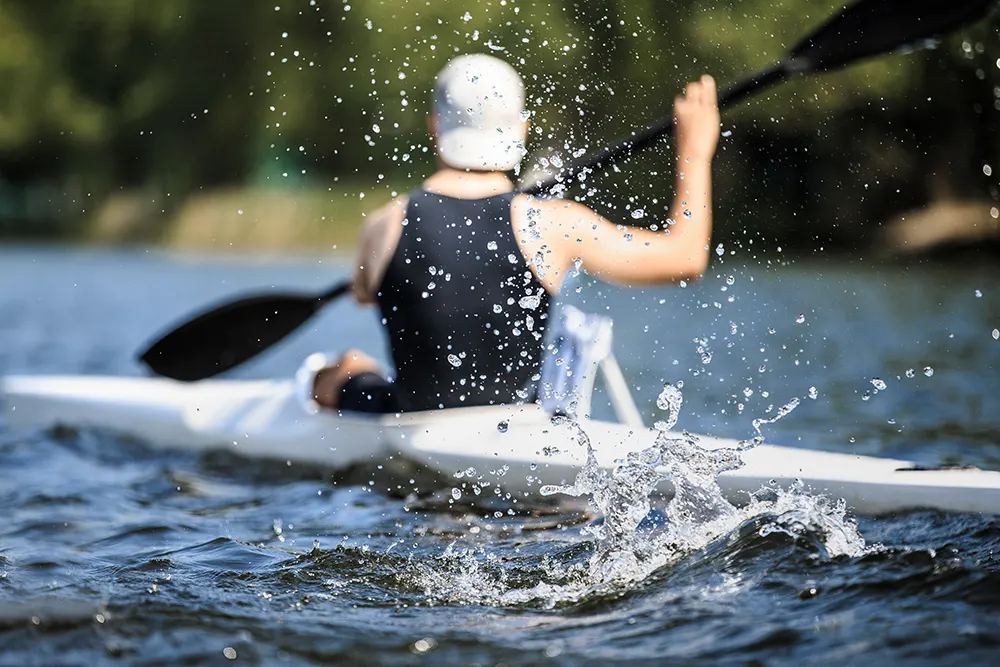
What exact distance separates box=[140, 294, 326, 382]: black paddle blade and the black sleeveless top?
4.79 feet

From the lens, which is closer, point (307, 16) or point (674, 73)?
point (674, 73)

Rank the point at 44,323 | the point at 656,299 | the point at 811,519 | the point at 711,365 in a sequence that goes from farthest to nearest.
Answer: the point at 656,299 < the point at 44,323 < the point at 711,365 < the point at 811,519

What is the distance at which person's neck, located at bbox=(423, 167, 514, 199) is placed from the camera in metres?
4.03

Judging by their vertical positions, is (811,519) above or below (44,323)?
below

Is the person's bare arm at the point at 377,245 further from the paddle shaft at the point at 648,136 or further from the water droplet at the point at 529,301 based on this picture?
the paddle shaft at the point at 648,136

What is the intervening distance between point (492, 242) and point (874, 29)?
5.04 feet

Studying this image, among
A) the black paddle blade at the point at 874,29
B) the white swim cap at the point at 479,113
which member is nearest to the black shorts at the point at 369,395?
the white swim cap at the point at 479,113

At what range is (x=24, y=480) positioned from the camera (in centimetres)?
506

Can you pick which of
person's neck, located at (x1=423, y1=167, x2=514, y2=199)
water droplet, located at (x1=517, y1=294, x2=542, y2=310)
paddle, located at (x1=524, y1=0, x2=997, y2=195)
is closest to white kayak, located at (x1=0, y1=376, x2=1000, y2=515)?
water droplet, located at (x1=517, y1=294, x2=542, y2=310)

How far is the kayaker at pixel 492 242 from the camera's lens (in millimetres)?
3822

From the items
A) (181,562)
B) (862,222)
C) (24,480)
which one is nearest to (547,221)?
(181,562)

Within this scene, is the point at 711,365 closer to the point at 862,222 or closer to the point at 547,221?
the point at 547,221

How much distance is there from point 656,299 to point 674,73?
10.8 meters

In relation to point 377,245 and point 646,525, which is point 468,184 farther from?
point 646,525
